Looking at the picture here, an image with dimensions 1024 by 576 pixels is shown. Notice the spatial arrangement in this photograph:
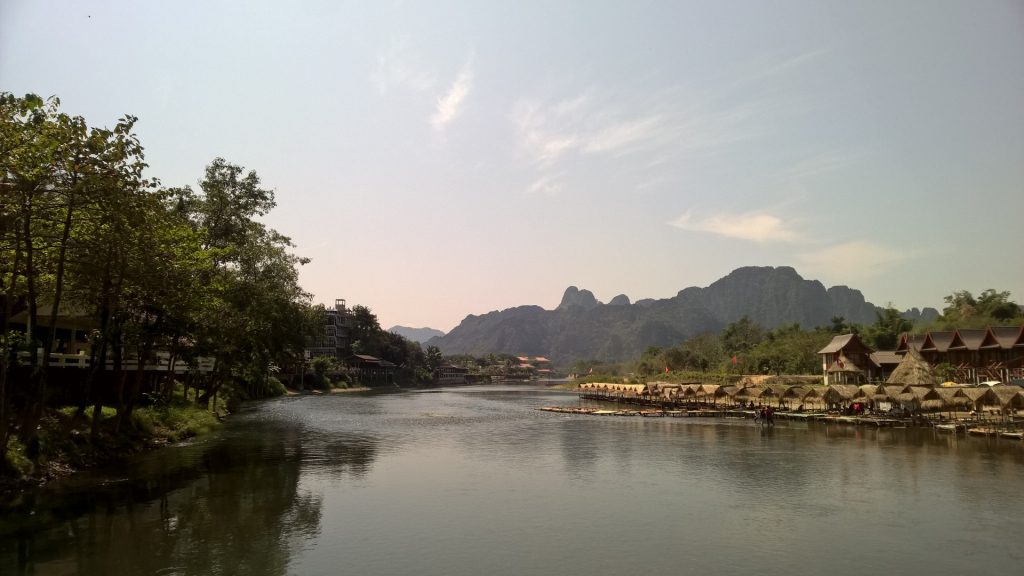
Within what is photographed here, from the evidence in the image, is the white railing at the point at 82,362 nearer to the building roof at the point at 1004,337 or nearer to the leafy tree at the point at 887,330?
the building roof at the point at 1004,337

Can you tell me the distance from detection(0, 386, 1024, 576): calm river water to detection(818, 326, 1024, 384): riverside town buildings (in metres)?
24.6

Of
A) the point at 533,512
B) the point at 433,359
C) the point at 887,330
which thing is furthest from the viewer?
the point at 433,359

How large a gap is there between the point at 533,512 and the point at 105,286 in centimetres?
1901

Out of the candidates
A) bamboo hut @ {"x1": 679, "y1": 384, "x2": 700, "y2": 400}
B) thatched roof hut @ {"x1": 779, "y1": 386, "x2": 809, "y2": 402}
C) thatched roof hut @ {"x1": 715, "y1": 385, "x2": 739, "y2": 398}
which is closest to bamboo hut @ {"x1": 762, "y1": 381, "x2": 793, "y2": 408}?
thatched roof hut @ {"x1": 779, "y1": 386, "x2": 809, "y2": 402}

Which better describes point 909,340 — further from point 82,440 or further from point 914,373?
point 82,440

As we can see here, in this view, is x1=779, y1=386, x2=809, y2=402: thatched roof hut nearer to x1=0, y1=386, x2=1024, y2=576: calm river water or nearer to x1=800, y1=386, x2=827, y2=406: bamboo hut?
x1=800, y1=386, x2=827, y2=406: bamboo hut

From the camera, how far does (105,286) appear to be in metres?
23.8

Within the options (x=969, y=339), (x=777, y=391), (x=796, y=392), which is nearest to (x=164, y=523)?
(x=777, y=391)

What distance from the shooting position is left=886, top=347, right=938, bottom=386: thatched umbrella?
49688mm

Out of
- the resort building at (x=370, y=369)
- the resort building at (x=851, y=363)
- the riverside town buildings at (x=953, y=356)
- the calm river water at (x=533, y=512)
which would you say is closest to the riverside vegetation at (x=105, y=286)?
the calm river water at (x=533, y=512)

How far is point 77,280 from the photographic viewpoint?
23.5 meters

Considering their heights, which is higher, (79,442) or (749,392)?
(749,392)

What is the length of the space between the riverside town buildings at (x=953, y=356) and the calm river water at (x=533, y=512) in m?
24.6

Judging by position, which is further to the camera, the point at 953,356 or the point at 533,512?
the point at 953,356
